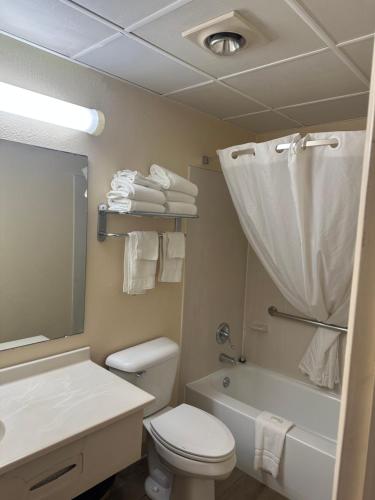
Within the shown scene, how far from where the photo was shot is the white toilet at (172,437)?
1.64 metres

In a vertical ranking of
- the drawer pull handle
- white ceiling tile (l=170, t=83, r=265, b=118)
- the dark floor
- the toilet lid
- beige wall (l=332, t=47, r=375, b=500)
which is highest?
white ceiling tile (l=170, t=83, r=265, b=118)

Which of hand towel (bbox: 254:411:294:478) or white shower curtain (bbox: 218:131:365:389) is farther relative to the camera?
hand towel (bbox: 254:411:294:478)

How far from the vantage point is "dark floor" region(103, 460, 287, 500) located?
1980 mm

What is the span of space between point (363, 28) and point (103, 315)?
1727 mm

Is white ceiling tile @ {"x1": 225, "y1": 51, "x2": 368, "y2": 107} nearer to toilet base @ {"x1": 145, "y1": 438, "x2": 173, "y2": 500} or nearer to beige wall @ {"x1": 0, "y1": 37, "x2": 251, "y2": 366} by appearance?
beige wall @ {"x1": 0, "y1": 37, "x2": 251, "y2": 366}

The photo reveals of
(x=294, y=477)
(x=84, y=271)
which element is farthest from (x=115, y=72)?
(x=294, y=477)

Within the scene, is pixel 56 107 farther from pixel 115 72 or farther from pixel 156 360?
pixel 156 360

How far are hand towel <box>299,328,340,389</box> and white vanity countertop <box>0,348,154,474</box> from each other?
1.46 m

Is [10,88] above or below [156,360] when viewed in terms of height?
above

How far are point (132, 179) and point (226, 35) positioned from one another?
77 centimetres

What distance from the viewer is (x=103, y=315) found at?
192 cm

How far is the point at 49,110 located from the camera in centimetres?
150

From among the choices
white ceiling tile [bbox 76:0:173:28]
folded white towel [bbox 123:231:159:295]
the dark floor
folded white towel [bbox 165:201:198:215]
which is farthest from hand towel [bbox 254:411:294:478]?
white ceiling tile [bbox 76:0:173:28]

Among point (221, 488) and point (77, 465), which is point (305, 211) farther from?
point (221, 488)
